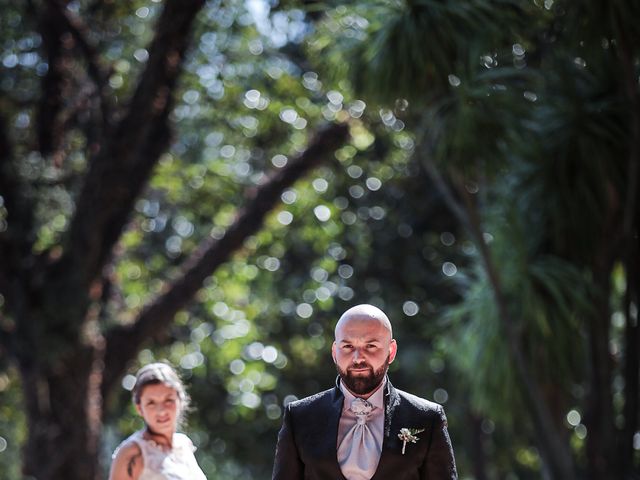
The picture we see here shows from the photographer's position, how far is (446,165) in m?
8.05

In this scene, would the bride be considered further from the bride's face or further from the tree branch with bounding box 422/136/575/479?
the tree branch with bounding box 422/136/575/479

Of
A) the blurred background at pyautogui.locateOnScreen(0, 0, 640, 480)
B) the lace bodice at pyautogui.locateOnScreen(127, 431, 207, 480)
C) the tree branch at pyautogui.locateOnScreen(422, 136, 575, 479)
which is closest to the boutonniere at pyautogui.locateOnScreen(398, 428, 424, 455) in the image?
the lace bodice at pyautogui.locateOnScreen(127, 431, 207, 480)

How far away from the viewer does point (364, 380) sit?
289 cm

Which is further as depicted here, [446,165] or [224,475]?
[224,475]

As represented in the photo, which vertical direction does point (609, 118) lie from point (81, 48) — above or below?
below

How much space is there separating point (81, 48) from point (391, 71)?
280 centimetres

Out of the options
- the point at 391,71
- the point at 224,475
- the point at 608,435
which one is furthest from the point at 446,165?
the point at 224,475

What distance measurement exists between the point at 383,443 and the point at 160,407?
53.0 inches

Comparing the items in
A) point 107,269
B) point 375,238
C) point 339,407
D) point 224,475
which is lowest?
point 224,475

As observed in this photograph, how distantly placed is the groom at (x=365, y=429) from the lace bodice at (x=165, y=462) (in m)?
1.23

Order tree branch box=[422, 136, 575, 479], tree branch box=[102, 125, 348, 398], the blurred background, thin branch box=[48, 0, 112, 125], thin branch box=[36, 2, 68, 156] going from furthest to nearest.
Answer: thin branch box=[36, 2, 68, 156], tree branch box=[102, 125, 348, 398], thin branch box=[48, 0, 112, 125], tree branch box=[422, 136, 575, 479], the blurred background

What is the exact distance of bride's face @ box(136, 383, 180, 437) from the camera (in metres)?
3.97

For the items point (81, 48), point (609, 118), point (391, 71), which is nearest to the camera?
point (391, 71)

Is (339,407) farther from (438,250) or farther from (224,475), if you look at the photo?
(224,475)
